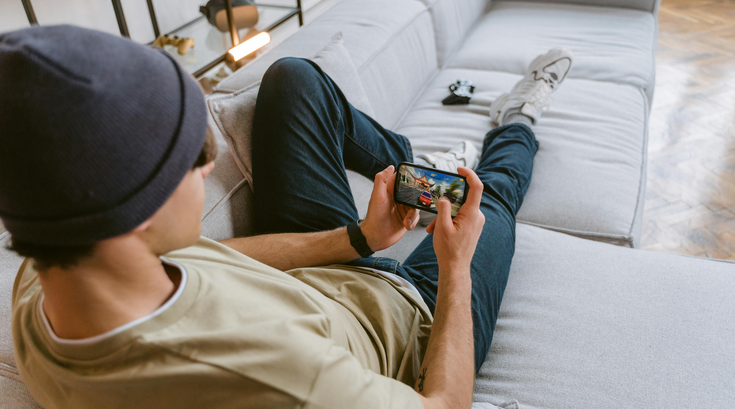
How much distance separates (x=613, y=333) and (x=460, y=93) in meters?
1.09

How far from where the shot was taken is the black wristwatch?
3.13ft

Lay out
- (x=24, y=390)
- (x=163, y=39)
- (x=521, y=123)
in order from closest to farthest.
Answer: (x=24, y=390), (x=521, y=123), (x=163, y=39)

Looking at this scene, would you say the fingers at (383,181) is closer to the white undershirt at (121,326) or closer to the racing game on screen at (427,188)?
the racing game on screen at (427,188)

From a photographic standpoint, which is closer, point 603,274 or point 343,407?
point 343,407

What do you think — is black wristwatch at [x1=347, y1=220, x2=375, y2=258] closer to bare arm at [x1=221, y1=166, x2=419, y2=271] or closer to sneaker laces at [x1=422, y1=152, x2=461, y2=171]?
bare arm at [x1=221, y1=166, x2=419, y2=271]

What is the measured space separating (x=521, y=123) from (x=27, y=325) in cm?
133

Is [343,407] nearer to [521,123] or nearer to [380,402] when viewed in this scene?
[380,402]

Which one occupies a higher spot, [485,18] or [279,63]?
[279,63]

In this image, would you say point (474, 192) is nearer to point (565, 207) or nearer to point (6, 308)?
point (565, 207)

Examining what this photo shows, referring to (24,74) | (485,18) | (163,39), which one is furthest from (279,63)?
(485,18)

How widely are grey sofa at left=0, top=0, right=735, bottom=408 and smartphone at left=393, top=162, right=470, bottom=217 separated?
0.28 m

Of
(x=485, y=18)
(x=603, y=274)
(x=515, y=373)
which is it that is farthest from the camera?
(x=485, y=18)

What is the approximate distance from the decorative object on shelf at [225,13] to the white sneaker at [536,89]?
145 centimetres

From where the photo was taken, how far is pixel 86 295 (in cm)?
48
